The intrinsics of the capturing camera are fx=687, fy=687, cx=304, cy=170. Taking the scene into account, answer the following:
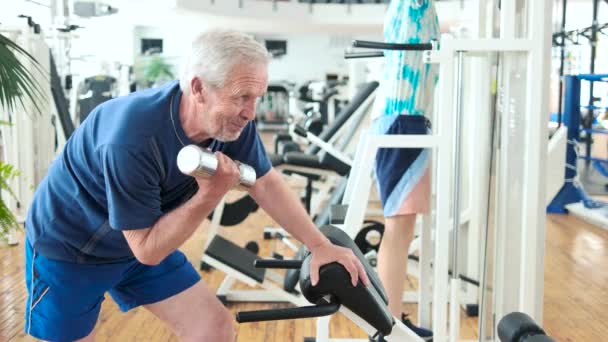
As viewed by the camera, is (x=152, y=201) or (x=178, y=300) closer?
(x=152, y=201)

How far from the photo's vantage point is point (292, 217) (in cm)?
149

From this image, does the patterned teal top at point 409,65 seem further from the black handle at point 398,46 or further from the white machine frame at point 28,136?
the white machine frame at point 28,136

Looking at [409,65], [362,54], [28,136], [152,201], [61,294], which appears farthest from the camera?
[28,136]

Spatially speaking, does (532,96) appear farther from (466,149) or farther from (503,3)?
(466,149)

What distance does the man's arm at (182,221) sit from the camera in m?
1.17

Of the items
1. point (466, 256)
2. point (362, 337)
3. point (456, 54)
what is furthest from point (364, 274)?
point (466, 256)

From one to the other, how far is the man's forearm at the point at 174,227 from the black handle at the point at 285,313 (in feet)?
0.74

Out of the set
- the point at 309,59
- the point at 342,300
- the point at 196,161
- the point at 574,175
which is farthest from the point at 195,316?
the point at 309,59

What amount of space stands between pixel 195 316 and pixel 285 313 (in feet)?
1.74

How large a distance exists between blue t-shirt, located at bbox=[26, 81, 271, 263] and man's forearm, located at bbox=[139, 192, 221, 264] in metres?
0.03

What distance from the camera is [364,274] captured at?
1.21 m

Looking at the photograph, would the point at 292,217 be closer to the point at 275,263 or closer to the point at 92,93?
the point at 275,263

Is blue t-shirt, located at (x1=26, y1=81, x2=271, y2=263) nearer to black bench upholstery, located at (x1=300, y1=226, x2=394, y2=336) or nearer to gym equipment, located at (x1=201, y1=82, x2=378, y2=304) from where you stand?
black bench upholstery, located at (x1=300, y1=226, x2=394, y2=336)

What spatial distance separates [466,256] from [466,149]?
0.61m
